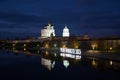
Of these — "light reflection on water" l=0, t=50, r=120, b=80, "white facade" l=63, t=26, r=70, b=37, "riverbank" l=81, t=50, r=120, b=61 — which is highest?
"white facade" l=63, t=26, r=70, b=37

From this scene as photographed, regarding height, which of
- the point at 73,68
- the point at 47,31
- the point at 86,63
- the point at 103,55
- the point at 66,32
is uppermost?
the point at 47,31

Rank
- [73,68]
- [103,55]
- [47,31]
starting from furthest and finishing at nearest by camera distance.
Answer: [47,31] → [103,55] → [73,68]

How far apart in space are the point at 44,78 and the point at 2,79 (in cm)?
452

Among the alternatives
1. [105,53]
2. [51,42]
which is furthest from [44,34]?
[105,53]

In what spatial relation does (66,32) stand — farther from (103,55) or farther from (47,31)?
(103,55)

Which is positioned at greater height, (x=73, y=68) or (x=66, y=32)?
(x=66, y=32)

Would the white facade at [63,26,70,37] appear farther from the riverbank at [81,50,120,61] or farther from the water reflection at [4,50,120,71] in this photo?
the water reflection at [4,50,120,71]

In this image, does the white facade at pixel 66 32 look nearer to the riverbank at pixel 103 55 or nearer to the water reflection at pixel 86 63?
the riverbank at pixel 103 55

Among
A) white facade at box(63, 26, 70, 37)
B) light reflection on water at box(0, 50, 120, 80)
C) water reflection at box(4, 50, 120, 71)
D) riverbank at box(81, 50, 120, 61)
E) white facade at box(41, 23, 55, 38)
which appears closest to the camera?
light reflection on water at box(0, 50, 120, 80)

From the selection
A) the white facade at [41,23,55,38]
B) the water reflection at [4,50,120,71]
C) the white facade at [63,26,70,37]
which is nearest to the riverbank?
the water reflection at [4,50,120,71]

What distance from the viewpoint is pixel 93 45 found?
77375 mm

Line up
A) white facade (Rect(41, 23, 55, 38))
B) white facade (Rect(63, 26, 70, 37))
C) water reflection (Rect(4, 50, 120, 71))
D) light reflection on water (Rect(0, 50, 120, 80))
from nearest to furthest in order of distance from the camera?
1. light reflection on water (Rect(0, 50, 120, 80))
2. water reflection (Rect(4, 50, 120, 71))
3. white facade (Rect(63, 26, 70, 37))
4. white facade (Rect(41, 23, 55, 38))

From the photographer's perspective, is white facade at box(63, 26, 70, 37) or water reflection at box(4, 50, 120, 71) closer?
water reflection at box(4, 50, 120, 71)

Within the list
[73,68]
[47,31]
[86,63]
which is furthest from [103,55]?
[47,31]
